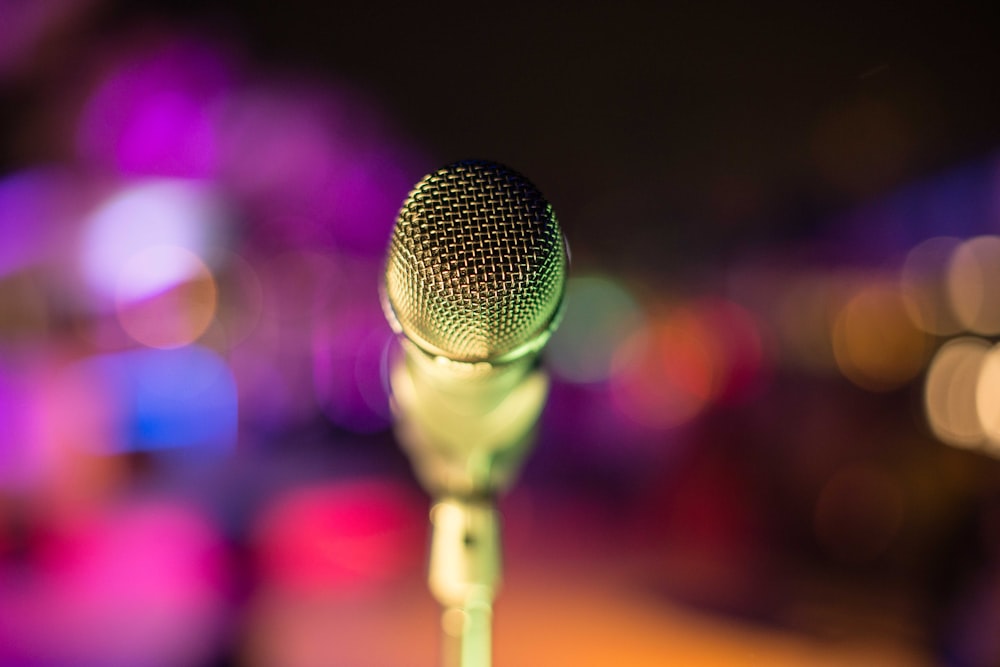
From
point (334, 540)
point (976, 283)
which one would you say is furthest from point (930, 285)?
point (334, 540)

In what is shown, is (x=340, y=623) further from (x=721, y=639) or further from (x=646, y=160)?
(x=646, y=160)

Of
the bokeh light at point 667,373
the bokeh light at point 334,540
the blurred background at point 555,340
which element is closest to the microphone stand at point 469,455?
the blurred background at point 555,340

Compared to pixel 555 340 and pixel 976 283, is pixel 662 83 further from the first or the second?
pixel 555 340

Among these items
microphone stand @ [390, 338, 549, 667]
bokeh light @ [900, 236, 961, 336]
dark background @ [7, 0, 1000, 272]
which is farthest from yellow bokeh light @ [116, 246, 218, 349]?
bokeh light @ [900, 236, 961, 336]

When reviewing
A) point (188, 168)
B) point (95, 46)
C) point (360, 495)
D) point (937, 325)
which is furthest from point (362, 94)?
point (937, 325)

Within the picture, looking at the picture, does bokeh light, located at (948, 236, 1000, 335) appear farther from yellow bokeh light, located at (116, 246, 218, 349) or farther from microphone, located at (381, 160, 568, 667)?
yellow bokeh light, located at (116, 246, 218, 349)

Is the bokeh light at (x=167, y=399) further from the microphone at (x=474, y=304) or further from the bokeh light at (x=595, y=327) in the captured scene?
the microphone at (x=474, y=304)
